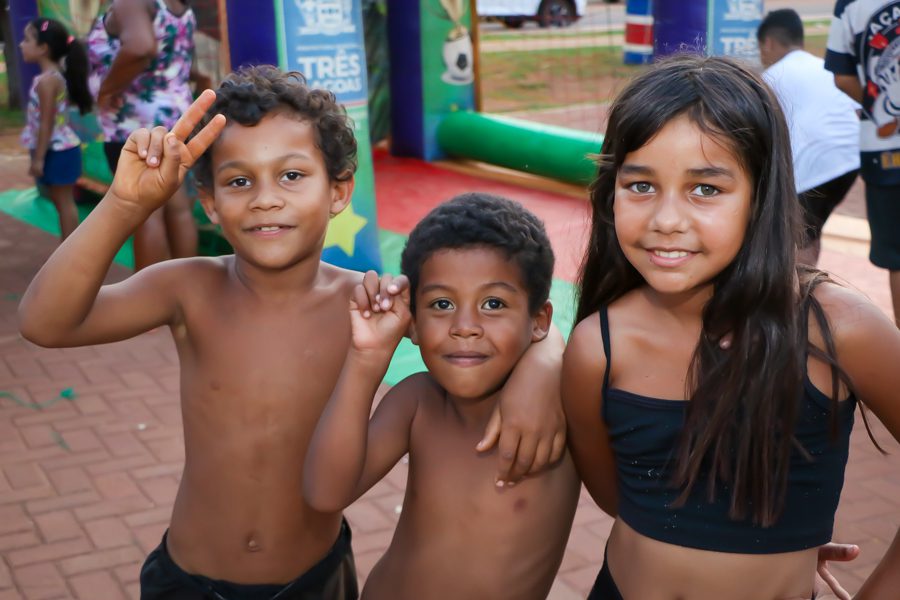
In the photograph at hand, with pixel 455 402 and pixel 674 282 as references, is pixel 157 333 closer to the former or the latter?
pixel 455 402

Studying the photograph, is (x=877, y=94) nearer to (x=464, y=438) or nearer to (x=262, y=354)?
(x=464, y=438)

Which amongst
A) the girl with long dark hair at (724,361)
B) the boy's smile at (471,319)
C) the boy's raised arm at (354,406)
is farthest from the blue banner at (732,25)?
the boy's raised arm at (354,406)

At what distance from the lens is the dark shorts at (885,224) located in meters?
4.56

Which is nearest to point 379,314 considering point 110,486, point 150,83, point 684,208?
point 684,208

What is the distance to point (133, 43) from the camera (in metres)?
5.62

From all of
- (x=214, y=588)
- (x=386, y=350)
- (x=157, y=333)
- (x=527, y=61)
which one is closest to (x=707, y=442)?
(x=386, y=350)

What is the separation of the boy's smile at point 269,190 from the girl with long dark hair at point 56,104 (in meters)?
5.09

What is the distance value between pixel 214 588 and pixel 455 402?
2.14 ft

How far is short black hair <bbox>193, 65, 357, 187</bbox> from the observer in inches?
86.9

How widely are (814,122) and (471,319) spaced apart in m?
4.13

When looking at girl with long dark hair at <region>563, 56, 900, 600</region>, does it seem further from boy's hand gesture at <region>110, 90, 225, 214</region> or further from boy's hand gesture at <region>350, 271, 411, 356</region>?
boy's hand gesture at <region>110, 90, 225, 214</region>

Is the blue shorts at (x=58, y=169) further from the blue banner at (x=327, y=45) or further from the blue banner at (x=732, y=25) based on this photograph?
the blue banner at (x=732, y=25)

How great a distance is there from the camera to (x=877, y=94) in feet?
14.8

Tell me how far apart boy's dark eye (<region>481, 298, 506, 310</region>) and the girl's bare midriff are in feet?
1.75
